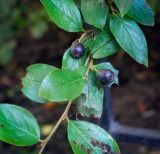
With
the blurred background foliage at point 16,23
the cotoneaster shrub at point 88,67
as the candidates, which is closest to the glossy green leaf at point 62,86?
the cotoneaster shrub at point 88,67

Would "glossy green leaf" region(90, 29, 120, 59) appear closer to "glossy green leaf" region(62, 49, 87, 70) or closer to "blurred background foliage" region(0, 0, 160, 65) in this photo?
"glossy green leaf" region(62, 49, 87, 70)

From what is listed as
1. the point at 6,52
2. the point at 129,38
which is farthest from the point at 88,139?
the point at 6,52

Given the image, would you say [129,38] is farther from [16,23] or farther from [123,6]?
[16,23]

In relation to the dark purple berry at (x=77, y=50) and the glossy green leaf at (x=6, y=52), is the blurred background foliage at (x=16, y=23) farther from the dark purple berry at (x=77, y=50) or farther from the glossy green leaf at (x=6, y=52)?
the dark purple berry at (x=77, y=50)

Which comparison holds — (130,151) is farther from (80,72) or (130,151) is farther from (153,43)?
(80,72)

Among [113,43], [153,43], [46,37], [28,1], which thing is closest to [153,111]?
[153,43]

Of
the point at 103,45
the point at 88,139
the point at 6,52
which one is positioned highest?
the point at 103,45
